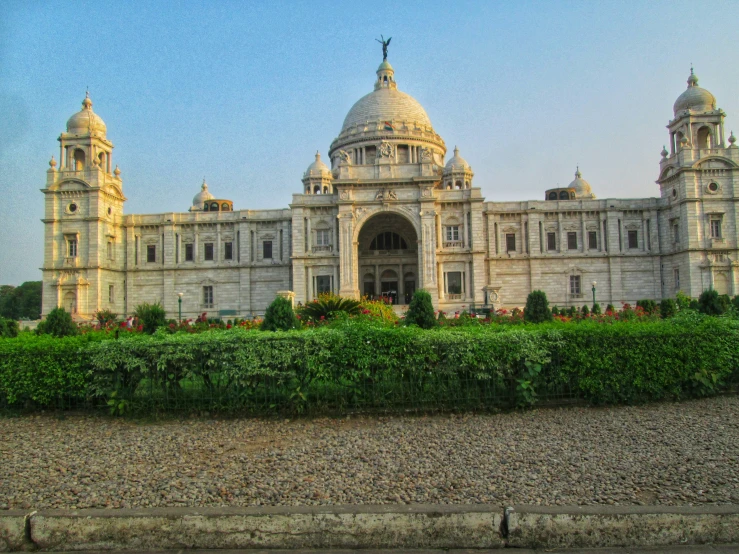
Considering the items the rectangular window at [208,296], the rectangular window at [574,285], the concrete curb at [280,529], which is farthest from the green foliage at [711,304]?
the rectangular window at [208,296]

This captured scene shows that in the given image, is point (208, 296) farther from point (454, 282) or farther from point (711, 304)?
point (711, 304)

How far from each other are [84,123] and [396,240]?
25.9 meters

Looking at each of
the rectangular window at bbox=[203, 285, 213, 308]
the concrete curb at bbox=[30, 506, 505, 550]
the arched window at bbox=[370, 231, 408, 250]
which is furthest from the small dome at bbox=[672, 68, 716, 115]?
the concrete curb at bbox=[30, 506, 505, 550]

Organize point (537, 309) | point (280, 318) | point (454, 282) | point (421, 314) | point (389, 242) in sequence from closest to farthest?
point (280, 318), point (421, 314), point (537, 309), point (454, 282), point (389, 242)

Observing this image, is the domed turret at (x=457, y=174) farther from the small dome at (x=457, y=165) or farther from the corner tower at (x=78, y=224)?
the corner tower at (x=78, y=224)

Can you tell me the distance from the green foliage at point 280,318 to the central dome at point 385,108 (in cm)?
4030

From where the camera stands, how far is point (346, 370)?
347 inches

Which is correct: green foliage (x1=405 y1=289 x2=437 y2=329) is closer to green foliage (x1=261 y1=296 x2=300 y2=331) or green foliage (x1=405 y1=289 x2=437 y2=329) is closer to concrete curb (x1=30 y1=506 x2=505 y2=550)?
green foliage (x1=261 y1=296 x2=300 y2=331)

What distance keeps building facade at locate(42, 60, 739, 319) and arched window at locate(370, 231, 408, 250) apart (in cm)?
10

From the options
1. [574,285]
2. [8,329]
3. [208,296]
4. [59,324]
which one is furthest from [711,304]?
[208,296]

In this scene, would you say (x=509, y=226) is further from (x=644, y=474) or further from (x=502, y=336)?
(x=644, y=474)

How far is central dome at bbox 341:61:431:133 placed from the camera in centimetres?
5228

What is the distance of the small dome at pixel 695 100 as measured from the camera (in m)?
41.4

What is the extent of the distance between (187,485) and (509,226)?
136 ft
